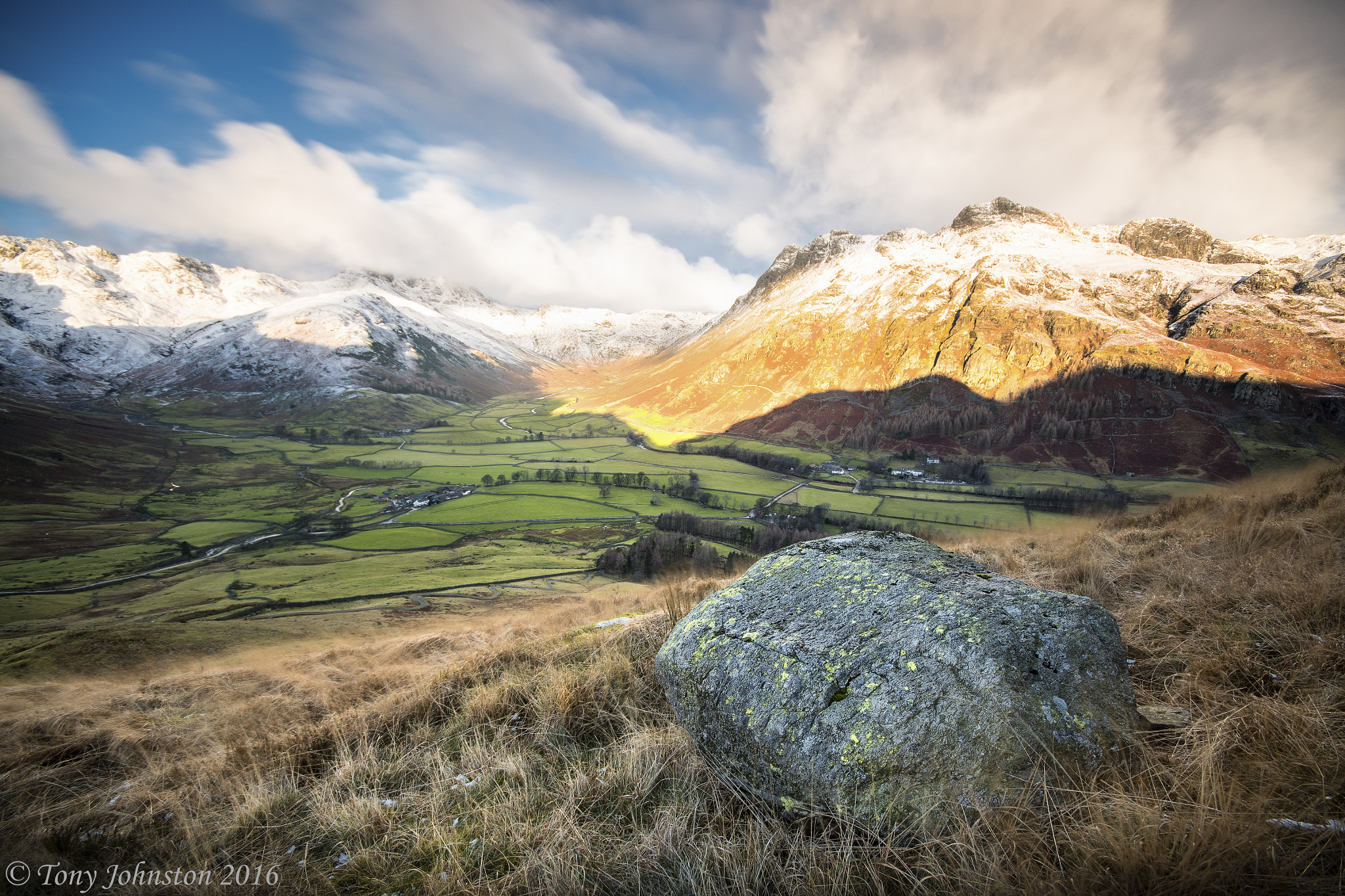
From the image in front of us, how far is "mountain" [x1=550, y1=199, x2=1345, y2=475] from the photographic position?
8219 cm

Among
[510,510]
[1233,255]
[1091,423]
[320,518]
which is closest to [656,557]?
[510,510]

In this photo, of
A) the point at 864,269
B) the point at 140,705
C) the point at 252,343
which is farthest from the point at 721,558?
the point at 252,343

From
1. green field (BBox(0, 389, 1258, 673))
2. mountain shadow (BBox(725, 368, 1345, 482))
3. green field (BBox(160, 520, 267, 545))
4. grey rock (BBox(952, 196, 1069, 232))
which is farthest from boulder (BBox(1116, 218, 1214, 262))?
green field (BBox(160, 520, 267, 545))

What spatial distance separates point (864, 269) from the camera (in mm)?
167250

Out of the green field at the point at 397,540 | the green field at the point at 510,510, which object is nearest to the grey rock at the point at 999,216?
the green field at the point at 510,510

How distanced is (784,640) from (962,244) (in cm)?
19300

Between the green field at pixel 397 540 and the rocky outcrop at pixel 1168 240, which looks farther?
the rocky outcrop at pixel 1168 240

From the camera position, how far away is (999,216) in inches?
6280

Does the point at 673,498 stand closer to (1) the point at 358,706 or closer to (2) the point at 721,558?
(2) the point at 721,558

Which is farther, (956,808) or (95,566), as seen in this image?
(95,566)

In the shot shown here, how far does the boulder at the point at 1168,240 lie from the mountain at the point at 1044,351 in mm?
509

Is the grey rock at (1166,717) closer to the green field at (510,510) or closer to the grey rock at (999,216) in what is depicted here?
the green field at (510,510)

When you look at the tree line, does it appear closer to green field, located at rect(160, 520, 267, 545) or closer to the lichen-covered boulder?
the lichen-covered boulder

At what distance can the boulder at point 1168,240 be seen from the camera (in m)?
132
